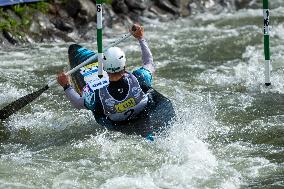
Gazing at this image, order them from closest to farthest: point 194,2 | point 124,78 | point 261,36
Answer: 1. point 124,78
2. point 261,36
3. point 194,2

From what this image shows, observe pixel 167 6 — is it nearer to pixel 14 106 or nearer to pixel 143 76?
pixel 14 106

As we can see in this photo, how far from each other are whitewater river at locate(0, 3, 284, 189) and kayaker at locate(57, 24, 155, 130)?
40 cm

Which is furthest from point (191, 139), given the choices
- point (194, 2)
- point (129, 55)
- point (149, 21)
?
point (194, 2)

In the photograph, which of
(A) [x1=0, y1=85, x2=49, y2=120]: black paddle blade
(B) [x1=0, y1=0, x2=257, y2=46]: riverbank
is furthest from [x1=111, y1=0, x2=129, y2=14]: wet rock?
(A) [x1=0, y1=85, x2=49, y2=120]: black paddle blade

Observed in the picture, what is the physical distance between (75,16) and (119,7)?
1.56 meters

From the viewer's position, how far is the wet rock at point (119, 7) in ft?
58.3

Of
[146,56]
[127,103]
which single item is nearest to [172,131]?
[127,103]

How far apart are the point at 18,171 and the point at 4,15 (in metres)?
8.09

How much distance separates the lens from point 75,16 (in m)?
16.7

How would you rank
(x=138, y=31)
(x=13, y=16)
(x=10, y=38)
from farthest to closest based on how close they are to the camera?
(x=13, y=16) < (x=10, y=38) < (x=138, y=31)

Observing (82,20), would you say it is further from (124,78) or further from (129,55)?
(124,78)

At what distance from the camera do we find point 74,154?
847cm

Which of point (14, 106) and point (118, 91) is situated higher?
point (118, 91)

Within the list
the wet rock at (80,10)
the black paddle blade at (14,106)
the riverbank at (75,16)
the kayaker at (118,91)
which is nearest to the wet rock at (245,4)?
the riverbank at (75,16)
